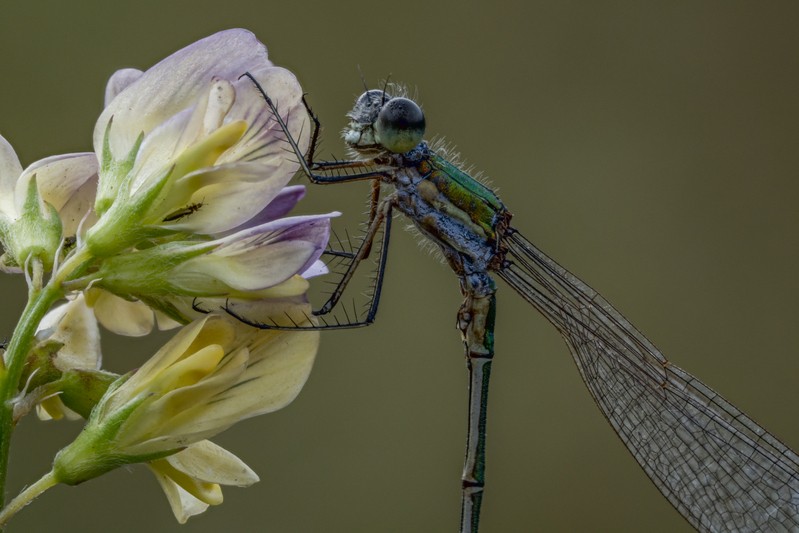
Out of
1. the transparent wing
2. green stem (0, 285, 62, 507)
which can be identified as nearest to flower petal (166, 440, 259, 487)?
green stem (0, 285, 62, 507)

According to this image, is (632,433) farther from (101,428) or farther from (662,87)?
(662,87)

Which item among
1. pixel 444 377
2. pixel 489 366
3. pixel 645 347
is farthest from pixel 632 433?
pixel 444 377

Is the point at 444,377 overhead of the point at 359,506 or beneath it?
overhead

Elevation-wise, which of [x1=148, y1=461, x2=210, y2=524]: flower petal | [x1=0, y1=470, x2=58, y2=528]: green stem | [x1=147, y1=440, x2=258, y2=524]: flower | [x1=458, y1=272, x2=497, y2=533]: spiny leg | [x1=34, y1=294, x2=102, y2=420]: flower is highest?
[x1=458, y1=272, x2=497, y2=533]: spiny leg

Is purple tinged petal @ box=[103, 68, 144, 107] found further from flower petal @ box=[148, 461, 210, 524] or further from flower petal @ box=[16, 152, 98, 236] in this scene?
flower petal @ box=[148, 461, 210, 524]

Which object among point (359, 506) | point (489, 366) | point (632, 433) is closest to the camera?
point (489, 366)

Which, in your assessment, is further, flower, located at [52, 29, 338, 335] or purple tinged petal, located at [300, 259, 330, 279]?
purple tinged petal, located at [300, 259, 330, 279]
